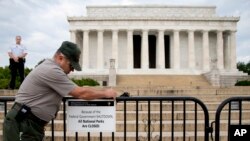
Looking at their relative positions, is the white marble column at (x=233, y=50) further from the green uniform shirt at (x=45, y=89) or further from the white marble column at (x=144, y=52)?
the green uniform shirt at (x=45, y=89)

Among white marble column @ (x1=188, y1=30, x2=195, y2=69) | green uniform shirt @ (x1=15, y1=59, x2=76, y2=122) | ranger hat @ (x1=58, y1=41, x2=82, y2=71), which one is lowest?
green uniform shirt @ (x1=15, y1=59, x2=76, y2=122)

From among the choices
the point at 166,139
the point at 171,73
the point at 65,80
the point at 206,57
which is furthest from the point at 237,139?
the point at 206,57

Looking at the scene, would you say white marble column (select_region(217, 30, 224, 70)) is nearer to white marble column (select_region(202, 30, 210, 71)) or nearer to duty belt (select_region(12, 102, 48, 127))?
white marble column (select_region(202, 30, 210, 71))

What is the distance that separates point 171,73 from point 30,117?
1986 inches

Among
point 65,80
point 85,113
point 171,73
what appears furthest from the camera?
point 171,73

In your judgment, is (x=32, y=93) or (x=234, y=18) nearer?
(x=32, y=93)

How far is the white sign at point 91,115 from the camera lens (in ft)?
20.2

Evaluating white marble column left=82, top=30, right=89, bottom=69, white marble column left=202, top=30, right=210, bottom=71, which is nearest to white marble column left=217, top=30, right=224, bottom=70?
white marble column left=202, top=30, right=210, bottom=71

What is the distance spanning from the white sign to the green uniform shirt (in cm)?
86

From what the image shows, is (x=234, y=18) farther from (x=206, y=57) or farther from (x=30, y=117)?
(x=30, y=117)

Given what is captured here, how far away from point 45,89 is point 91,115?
1.19 m

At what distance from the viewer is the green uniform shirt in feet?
17.0

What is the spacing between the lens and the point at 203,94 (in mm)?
19969

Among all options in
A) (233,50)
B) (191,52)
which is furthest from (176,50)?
(233,50)
